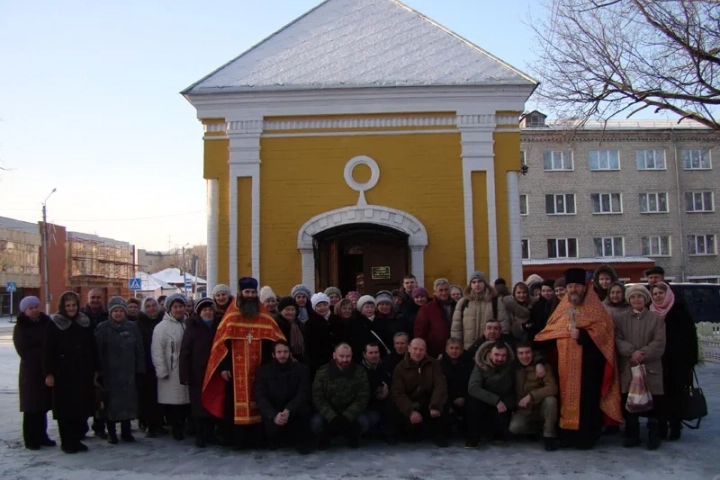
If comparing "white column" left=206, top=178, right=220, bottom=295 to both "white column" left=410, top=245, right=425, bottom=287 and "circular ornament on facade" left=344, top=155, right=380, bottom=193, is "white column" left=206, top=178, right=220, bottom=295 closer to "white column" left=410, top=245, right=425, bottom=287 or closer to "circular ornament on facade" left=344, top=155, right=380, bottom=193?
"circular ornament on facade" left=344, top=155, right=380, bottom=193

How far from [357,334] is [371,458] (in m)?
1.62

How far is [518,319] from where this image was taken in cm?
785

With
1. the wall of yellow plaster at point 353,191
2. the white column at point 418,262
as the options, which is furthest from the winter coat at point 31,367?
the white column at point 418,262

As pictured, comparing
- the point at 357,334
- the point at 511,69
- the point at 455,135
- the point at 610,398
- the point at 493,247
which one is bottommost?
the point at 610,398

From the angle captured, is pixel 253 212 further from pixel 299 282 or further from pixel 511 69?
pixel 511 69

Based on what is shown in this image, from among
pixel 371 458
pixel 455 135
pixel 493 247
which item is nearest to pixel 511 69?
pixel 455 135

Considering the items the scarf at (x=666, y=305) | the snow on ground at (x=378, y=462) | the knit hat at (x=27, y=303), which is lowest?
the snow on ground at (x=378, y=462)

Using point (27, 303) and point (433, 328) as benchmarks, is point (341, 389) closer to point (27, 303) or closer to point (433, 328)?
point (433, 328)

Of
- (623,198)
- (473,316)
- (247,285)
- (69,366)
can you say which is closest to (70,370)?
(69,366)

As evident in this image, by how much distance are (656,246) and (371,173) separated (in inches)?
1077

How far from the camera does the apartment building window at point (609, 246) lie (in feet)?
116

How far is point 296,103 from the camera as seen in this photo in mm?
12719

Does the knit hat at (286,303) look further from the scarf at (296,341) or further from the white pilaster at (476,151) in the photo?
the white pilaster at (476,151)

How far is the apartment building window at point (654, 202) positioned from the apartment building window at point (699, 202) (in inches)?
55.3
